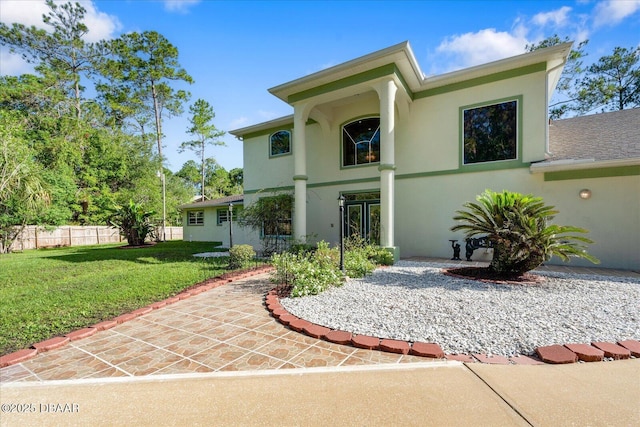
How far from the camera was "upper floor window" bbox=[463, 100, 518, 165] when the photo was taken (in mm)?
8453

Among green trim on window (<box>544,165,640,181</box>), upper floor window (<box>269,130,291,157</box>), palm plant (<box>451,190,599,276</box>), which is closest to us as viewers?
palm plant (<box>451,190,599,276</box>)

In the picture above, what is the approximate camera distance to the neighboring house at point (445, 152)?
24.3ft

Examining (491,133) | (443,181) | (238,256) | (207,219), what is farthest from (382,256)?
(207,219)

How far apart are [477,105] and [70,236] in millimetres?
23665

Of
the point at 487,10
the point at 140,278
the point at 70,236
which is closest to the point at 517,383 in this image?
the point at 140,278

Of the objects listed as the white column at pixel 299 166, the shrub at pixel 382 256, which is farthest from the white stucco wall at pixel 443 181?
the shrub at pixel 382 256

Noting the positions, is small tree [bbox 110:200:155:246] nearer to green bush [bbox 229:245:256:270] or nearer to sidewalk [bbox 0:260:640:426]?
green bush [bbox 229:245:256:270]

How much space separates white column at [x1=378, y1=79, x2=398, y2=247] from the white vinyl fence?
1783cm

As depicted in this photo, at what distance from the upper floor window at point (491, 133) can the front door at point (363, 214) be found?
341 cm

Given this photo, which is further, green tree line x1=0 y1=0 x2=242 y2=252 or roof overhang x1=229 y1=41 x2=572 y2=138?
green tree line x1=0 y1=0 x2=242 y2=252

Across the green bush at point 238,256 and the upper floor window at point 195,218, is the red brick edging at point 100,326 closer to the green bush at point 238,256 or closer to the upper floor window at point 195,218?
the green bush at point 238,256

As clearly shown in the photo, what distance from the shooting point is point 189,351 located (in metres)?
3.10

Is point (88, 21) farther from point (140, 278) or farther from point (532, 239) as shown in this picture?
point (532, 239)

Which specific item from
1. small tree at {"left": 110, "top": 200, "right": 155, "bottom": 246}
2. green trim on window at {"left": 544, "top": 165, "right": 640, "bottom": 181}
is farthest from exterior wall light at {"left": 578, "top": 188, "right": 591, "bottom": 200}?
small tree at {"left": 110, "top": 200, "right": 155, "bottom": 246}
